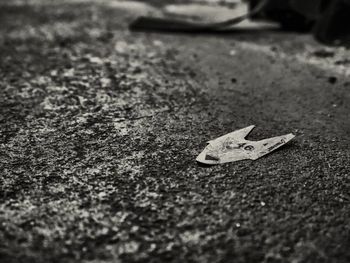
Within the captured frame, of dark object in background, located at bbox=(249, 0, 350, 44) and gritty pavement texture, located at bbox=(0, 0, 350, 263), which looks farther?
dark object in background, located at bbox=(249, 0, 350, 44)

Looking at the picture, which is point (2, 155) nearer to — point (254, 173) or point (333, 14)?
point (254, 173)

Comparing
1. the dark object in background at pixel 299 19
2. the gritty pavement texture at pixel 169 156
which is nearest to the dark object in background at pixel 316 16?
the dark object in background at pixel 299 19

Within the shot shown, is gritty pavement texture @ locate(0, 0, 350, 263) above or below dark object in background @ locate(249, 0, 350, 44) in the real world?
below

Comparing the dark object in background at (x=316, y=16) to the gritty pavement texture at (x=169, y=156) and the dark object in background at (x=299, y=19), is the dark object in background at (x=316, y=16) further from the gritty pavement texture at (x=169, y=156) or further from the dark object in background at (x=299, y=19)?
the gritty pavement texture at (x=169, y=156)

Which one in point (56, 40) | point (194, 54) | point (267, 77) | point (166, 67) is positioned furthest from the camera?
point (56, 40)

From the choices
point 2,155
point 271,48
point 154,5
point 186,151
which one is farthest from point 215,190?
point 154,5

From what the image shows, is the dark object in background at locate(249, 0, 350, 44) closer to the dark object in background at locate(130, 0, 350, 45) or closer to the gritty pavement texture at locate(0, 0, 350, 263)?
the dark object in background at locate(130, 0, 350, 45)

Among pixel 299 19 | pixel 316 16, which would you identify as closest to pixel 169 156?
pixel 316 16

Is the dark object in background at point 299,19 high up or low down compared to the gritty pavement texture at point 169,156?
up

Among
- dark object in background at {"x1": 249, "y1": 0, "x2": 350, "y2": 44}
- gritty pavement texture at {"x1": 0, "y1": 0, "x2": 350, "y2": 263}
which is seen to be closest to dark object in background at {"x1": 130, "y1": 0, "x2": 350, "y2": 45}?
dark object in background at {"x1": 249, "y1": 0, "x2": 350, "y2": 44}
